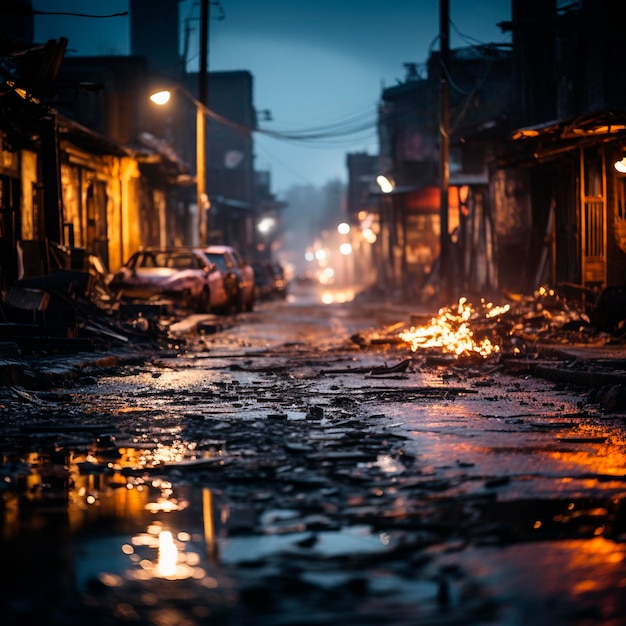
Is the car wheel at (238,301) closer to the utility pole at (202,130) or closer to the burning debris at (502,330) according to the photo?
the utility pole at (202,130)

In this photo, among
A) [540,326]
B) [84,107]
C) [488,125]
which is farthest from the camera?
[84,107]

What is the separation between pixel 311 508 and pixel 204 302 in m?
21.9

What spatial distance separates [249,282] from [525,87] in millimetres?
10219

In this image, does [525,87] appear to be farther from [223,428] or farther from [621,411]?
[223,428]

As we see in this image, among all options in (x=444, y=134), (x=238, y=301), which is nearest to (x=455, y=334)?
(x=444, y=134)

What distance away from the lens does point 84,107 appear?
38.5m

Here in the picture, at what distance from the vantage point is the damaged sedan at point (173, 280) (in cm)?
2588

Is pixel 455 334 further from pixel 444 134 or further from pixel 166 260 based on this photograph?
pixel 444 134

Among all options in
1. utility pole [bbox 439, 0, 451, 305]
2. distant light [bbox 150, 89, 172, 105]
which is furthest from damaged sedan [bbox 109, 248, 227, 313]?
utility pole [bbox 439, 0, 451, 305]

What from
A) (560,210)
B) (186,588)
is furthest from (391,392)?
(560,210)

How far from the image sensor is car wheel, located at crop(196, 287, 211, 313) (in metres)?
27.2

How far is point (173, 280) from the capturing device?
2611cm

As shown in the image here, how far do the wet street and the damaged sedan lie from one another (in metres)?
14.5

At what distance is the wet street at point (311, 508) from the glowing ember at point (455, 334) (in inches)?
192
